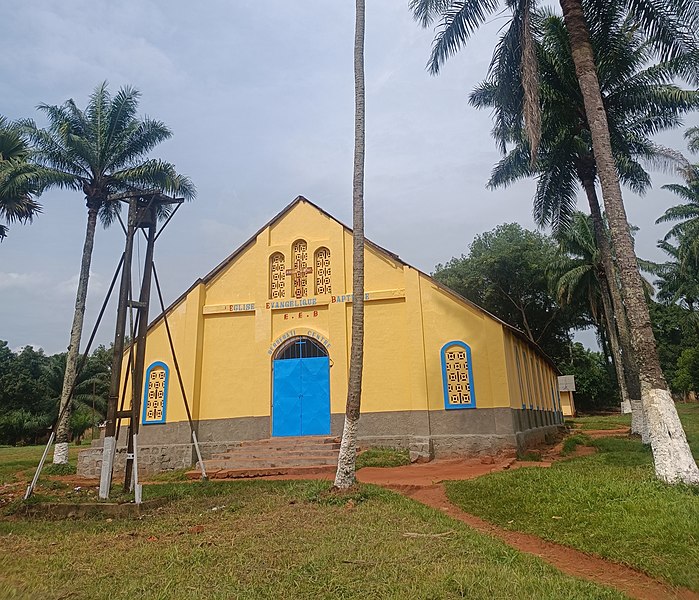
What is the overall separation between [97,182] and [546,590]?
18.4m

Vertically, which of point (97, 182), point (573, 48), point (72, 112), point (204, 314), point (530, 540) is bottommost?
point (530, 540)

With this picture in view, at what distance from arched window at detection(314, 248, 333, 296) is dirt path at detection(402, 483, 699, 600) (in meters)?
9.04

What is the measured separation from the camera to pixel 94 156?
18.2m

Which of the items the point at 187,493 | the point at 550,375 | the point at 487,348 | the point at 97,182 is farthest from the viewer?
the point at 550,375

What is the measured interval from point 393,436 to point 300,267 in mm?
5809

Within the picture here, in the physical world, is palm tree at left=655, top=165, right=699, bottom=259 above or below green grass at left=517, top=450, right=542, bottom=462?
above

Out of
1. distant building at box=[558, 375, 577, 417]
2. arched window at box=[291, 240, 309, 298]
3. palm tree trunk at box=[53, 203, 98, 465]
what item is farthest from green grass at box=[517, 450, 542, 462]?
distant building at box=[558, 375, 577, 417]

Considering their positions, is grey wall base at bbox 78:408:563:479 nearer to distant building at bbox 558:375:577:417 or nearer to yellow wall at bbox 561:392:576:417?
distant building at bbox 558:375:577:417

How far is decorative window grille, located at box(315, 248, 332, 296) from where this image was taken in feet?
52.9

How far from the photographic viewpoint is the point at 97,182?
18406 millimetres

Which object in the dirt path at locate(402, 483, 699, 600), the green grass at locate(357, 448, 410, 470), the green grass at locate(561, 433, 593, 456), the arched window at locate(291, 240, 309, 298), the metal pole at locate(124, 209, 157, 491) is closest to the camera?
the dirt path at locate(402, 483, 699, 600)

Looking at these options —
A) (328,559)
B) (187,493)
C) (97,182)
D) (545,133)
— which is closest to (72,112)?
(97,182)

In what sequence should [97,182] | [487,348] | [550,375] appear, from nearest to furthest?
[487,348] < [97,182] < [550,375]

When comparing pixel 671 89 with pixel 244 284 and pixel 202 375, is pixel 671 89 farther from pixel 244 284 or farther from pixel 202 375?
pixel 202 375
